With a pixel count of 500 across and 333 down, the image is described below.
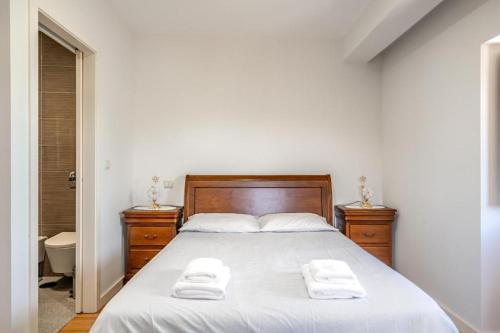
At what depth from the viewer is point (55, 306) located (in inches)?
105

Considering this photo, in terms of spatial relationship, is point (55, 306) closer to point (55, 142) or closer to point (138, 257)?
point (138, 257)


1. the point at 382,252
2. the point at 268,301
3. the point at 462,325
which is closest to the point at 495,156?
the point at 462,325

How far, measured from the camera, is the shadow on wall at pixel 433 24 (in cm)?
223

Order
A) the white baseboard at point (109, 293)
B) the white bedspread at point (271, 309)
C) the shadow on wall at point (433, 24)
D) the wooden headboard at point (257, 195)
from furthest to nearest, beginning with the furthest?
the wooden headboard at point (257, 195), the white baseboard at point (109, 293), the shadow on wall at point (433, 24), the white bedspread at point (271, 309)

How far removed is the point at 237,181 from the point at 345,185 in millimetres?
1225

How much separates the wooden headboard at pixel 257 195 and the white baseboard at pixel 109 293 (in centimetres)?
90

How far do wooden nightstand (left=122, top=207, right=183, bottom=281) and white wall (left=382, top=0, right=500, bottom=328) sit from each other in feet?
7.56

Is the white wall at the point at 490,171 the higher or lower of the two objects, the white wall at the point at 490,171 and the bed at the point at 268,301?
the higher

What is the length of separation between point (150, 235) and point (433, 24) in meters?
3.16

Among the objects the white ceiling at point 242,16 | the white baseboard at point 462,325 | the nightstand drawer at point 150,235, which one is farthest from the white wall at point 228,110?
the white baseboard at point 462,325

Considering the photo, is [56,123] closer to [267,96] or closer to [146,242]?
[146,242]

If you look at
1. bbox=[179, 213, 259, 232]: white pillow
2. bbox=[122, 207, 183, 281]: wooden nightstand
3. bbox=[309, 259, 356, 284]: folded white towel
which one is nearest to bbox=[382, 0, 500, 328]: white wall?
bbox=[309, 259, 356, 284]: folded white towel

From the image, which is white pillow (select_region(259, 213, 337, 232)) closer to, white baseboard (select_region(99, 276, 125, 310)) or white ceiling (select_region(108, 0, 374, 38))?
white baseboard (select_region(99, 276, 125, 310))

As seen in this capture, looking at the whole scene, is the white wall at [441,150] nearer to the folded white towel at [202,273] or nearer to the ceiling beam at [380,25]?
the ceiling beam at [380,25]
